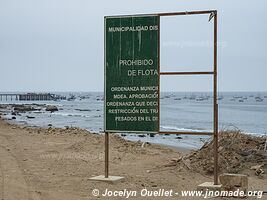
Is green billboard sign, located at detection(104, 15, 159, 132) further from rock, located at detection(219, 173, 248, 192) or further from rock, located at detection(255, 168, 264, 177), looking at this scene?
rock, located at detection(255, 168, 264, 177)

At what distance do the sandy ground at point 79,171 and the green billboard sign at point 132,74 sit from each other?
1350 millimetres

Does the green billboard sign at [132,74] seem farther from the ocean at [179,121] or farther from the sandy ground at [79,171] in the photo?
the ocean at [179,121]

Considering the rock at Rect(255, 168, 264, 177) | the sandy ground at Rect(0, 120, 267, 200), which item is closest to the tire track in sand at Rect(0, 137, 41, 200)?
the sandy ground at Rect(0, 120, 267, 200)

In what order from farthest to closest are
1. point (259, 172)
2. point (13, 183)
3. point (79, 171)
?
point (259, 172)
point (79, 171)
point (13, 183)

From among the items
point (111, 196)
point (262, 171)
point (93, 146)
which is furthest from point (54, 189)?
point (93, 146)

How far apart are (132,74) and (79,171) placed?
292 cm

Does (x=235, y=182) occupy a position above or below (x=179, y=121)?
above

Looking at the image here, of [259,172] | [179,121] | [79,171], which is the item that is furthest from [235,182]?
[179,121]

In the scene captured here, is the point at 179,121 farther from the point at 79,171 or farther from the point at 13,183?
the point at 13,183

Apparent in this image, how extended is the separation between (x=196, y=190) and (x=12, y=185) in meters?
3.66

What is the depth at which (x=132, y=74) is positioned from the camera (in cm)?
981

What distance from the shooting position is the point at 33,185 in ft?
29.8

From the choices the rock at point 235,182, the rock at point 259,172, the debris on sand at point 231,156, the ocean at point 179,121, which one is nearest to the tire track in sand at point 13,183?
the rock at point 235,182

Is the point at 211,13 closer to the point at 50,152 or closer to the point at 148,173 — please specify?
the point at 148,173
